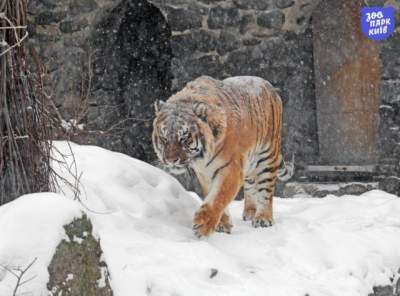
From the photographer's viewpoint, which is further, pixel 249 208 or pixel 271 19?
pixel 271 19

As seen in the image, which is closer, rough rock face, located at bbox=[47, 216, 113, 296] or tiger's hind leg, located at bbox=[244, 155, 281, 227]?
rough rock face, located at bbox=[47, 216, 113, 296]

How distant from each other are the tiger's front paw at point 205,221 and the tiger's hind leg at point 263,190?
0.79 meters

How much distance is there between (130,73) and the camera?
988cm

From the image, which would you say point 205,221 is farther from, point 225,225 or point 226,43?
point 226,43

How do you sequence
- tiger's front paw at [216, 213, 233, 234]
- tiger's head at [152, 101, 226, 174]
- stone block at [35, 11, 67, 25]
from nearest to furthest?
tiger's head at [152, 101, 226, 174] < tiger's front paw at [216, 213, 233, 234] < stone block at [35, 11, 67, 25]

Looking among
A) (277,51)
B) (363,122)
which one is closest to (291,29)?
(277,51)

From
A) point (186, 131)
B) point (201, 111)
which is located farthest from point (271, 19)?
point (186, 131)

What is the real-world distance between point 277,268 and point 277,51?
14.4ft

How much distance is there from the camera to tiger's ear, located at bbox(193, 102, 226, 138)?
4715 millimetres

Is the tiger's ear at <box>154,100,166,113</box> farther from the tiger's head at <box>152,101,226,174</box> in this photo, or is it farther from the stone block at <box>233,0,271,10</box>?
the stone block at <box>233,0,271,10</box>

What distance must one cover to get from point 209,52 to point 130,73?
71.0 inches

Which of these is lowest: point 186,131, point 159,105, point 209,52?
point 209,52

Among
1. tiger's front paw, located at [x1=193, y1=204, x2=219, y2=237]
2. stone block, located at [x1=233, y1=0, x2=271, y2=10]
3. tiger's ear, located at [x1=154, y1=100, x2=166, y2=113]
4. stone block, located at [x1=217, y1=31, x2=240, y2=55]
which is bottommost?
tiger's front paw, located at [x1=193, y1=204, x2=219, y2=237]

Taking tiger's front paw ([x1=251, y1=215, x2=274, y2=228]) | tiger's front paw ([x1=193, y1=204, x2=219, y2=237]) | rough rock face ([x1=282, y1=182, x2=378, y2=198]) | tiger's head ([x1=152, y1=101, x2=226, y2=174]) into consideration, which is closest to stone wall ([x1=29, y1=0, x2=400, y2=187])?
rough rock face ([x1=282, y1=182, x2=378, y2=198])
